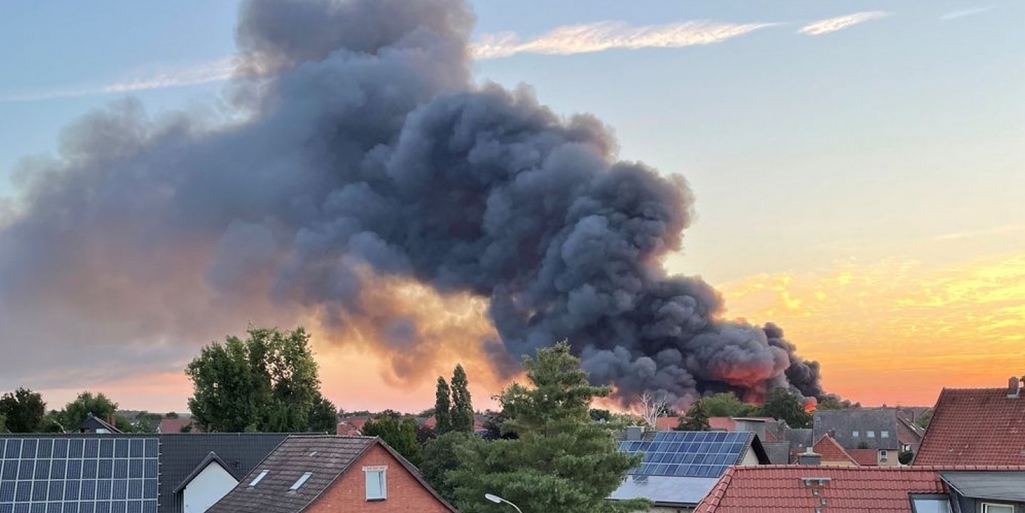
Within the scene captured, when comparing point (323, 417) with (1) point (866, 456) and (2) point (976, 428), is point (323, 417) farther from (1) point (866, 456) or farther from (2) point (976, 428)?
(2) point (976, 428)

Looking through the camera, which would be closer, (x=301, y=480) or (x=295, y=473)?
(x=301, y=480)

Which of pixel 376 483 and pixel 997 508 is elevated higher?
pixel 376 483

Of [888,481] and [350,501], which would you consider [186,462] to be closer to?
[350,501]

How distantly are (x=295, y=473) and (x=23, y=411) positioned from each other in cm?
5792

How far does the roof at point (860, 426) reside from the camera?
98.0m

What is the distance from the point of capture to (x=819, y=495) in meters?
22.8

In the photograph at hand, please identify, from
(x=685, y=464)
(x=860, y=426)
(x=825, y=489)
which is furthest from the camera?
(x=860, y=426)

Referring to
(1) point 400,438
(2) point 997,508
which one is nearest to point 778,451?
(1) point 400,438

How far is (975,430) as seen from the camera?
40.2 metres

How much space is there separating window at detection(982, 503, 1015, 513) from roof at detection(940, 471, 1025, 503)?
20 cm

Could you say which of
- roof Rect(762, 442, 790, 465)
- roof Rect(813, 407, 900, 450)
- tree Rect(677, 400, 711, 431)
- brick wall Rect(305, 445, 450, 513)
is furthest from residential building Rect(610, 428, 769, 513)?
roof Rect(813, 407, 900, 450)

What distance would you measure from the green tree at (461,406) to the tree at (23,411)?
3368 centimetres

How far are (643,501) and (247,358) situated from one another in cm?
4765

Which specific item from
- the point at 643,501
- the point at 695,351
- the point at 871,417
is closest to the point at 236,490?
the point at 643,501
